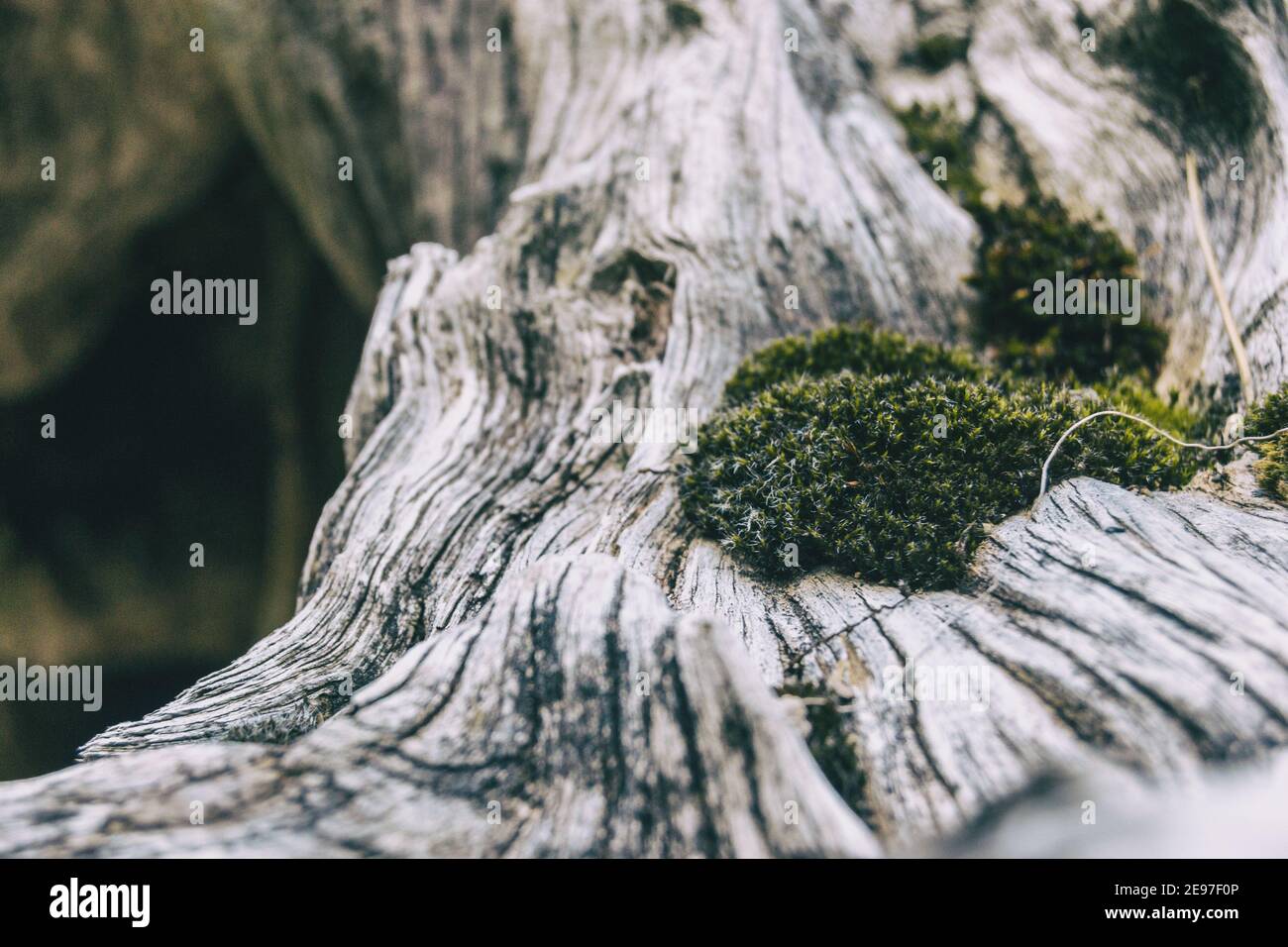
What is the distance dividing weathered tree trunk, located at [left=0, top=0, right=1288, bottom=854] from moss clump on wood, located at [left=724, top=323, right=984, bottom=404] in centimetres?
38

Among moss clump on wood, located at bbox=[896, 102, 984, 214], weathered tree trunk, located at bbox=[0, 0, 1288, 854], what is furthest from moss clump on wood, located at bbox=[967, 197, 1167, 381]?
moss clump on wood, located at bbox=[896, 102, 984, 214]

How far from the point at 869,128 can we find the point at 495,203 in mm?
6023

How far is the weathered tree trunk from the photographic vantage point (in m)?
3.35

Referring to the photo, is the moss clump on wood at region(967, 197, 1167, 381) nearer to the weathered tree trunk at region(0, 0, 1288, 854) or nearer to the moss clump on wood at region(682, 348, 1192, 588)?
the weathered tree trunk at region(0, 0, 1288, 854)

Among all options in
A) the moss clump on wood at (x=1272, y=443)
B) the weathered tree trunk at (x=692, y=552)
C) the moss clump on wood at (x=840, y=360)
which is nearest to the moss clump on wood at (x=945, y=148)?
the weathered tree trunk at (x=692, y=552)

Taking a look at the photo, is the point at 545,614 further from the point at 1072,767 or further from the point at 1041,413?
the point at 1041,413

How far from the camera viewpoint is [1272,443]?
5.05 meters

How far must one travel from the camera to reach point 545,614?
162 inches

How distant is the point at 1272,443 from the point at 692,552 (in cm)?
405

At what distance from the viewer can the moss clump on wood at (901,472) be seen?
15.8ft

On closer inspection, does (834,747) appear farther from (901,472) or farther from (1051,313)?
(1051,313)
